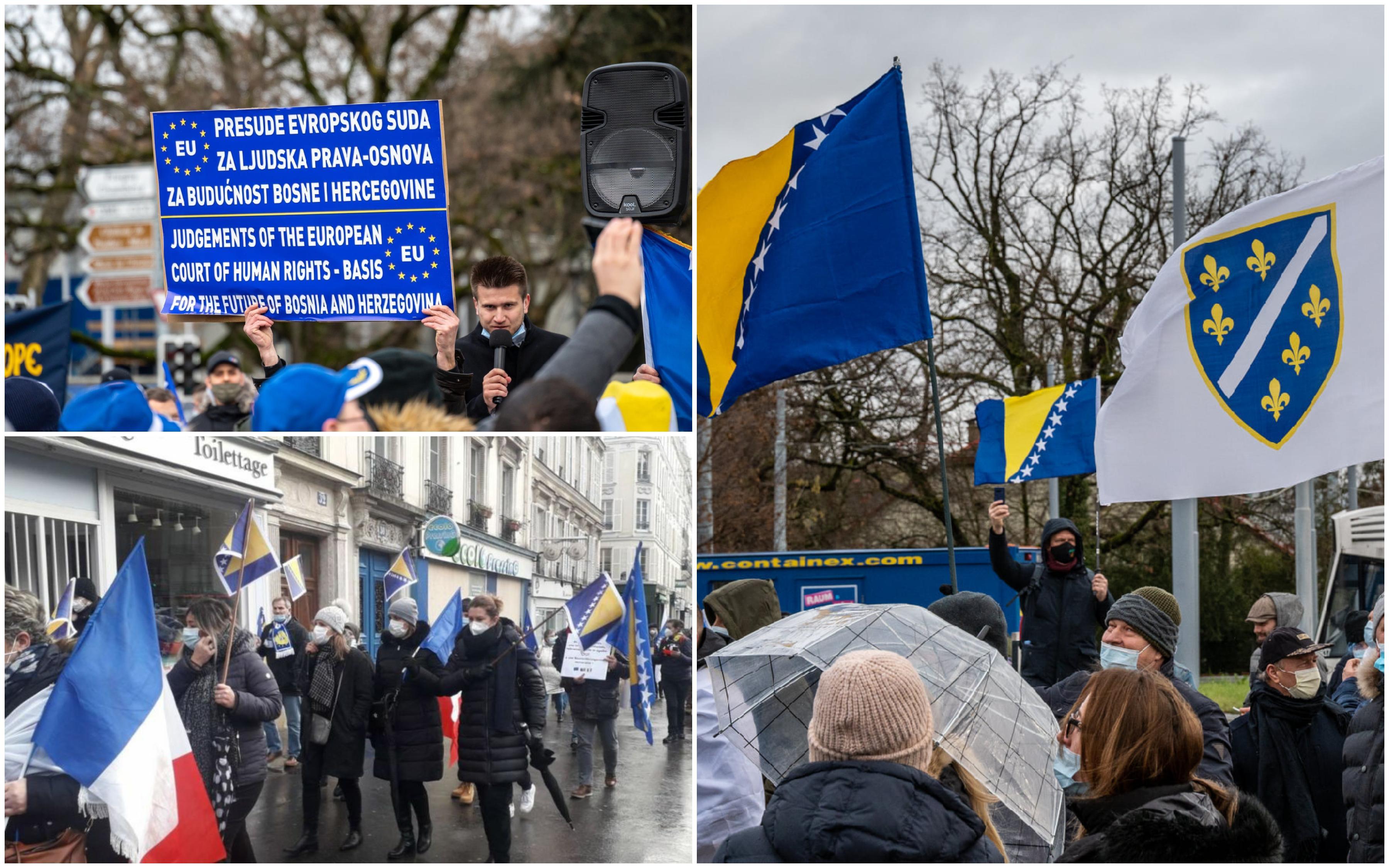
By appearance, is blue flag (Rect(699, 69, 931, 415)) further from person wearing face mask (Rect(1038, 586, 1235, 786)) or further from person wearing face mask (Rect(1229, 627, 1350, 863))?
person wearing face mask (Rect(1229, 627, 1350, 863))

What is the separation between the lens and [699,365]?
6.18 m

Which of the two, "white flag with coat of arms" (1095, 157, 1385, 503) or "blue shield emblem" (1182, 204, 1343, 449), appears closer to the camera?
"white flag with coat of arms" (1095, 157, 1385, 503)

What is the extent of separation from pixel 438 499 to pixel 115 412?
0.78 m

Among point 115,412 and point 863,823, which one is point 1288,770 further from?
point 115,412

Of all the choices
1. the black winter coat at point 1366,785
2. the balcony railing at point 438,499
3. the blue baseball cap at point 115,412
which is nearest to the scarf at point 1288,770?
the black winter coat at point 1366,785

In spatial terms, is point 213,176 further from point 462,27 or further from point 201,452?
point 462,27

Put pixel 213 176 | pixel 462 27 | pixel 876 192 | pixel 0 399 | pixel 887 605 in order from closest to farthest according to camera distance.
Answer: pixel 0 399 → pixel 887 605 → pixel 213 176 → pixel 876 192 → pixel 462 27

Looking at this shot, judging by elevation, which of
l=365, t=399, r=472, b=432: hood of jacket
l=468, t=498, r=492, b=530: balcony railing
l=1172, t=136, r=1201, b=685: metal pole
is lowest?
l=1172, t=136, r=1201, b=685: metal pole

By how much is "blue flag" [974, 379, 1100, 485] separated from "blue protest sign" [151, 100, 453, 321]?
712 centimetres

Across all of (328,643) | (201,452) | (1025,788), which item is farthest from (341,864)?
(1025,788)

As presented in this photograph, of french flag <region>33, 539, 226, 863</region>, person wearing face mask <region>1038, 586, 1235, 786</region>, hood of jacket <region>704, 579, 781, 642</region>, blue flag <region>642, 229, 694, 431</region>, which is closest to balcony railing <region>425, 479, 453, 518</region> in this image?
french flag <region>33, 539, 226, 863</region>

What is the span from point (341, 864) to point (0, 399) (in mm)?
1337

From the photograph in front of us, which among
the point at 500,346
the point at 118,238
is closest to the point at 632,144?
the point at 500,346

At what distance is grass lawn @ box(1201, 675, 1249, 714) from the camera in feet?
58.7
